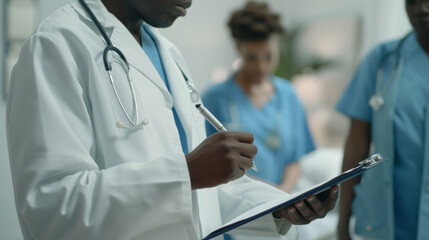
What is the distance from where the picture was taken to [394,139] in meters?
1.07

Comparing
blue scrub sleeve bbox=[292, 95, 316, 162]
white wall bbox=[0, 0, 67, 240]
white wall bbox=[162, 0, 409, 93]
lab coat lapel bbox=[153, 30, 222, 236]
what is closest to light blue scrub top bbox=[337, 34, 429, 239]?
lab coat lapel bbox=[153, 30, 222, 236]

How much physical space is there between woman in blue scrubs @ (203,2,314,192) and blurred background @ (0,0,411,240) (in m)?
0.46

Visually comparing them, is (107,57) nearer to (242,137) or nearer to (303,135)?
(242,137)

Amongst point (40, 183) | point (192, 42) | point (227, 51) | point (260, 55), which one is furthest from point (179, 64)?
point (227, 51)

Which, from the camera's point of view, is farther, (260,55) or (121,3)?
(260,55)

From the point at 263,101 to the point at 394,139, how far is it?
83 cm

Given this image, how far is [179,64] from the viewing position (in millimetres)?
949

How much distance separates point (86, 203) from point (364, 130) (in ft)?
2.82

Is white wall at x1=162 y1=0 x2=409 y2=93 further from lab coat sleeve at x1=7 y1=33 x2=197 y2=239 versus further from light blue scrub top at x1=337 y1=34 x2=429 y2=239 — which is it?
lab coat sleeve at x1=7 y1=33 x2=197 y2=239

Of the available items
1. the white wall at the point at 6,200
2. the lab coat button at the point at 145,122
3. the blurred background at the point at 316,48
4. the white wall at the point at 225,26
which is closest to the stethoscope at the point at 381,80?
the lab coat button at the point at 145,122

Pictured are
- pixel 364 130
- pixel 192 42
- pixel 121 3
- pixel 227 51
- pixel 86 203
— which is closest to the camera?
pixel 86 203

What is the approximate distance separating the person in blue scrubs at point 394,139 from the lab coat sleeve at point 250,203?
38 cm

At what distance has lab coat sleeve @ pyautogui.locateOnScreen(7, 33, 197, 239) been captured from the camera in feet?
1.88

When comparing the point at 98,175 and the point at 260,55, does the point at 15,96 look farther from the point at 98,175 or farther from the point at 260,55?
the point at 260,55
